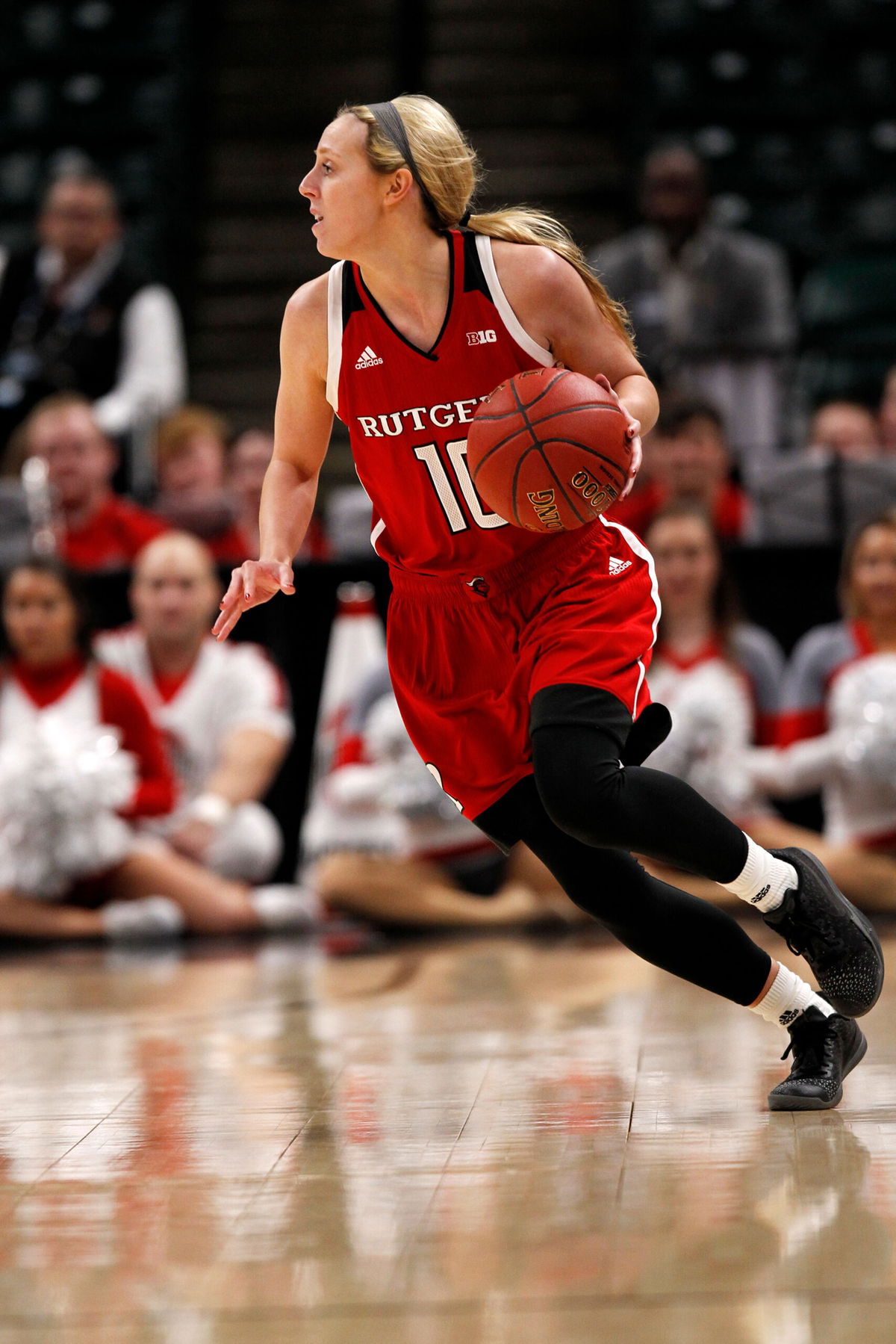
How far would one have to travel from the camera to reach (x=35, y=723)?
567 cm

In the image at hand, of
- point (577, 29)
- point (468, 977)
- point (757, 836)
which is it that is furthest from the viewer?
point (577, 29)

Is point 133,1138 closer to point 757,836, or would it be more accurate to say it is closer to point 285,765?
point 757,836

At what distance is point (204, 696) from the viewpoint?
6.04 meters

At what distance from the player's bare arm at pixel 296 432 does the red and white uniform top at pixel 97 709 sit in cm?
273

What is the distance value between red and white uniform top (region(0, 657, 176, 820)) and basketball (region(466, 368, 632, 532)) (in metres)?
3.25

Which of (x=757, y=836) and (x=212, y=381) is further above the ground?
(x=212, y=381)

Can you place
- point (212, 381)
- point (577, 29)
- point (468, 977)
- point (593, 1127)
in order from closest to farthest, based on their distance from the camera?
point (593, 1127), point (468, 977), point (212, 381), point (577, 29)

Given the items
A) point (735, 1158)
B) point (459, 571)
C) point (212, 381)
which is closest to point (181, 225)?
point (212, 381)

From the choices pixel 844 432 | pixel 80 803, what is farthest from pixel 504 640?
pixel 844 432

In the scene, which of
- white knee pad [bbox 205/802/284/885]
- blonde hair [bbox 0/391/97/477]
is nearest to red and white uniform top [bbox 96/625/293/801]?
white knee pad [bbox 205/802/284/885]

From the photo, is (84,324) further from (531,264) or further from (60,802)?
(531,264)

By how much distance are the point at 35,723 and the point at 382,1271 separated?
156 inches

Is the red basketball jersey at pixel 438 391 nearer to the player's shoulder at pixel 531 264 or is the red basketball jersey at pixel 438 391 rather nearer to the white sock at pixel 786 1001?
the player's shoulder at pixel 531 264

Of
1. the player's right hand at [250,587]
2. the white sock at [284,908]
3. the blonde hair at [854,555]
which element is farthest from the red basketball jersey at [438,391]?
the white sock at [284,908]
